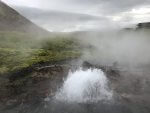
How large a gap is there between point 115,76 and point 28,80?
Result: 27290 millimetres

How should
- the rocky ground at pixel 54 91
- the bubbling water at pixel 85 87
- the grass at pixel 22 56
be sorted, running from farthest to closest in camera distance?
the grass at pixel 22 56 → the bubbling water at pixel 85 87 → the rocky ground at pixel 54 91

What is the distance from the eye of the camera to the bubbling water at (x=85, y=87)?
61.0 metres

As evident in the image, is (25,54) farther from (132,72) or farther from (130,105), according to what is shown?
(130,105)

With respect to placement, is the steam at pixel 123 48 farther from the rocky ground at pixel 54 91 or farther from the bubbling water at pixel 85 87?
the rocky ground at pixel 54 91

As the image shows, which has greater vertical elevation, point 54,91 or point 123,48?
point 123,48

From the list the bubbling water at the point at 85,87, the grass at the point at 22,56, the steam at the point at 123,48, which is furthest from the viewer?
the steam at the point at 123,48

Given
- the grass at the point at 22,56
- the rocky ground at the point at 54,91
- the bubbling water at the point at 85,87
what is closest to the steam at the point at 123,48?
A: the grass at the point at 22,56

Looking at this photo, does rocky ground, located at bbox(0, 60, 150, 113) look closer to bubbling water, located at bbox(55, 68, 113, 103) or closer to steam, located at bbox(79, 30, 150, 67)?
bubbling water, located at bbox(55, 68, 113, 103)

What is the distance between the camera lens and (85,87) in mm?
66875

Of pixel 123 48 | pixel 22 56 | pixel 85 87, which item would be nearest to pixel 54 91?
pixel 85 87

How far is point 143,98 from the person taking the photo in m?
58.7

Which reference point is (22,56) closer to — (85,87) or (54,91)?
(54,91)

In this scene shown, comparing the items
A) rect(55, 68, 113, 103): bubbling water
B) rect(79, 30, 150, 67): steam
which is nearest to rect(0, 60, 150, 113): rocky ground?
rect(55, 68, 113, 103): bubbling water

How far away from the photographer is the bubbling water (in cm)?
6103
